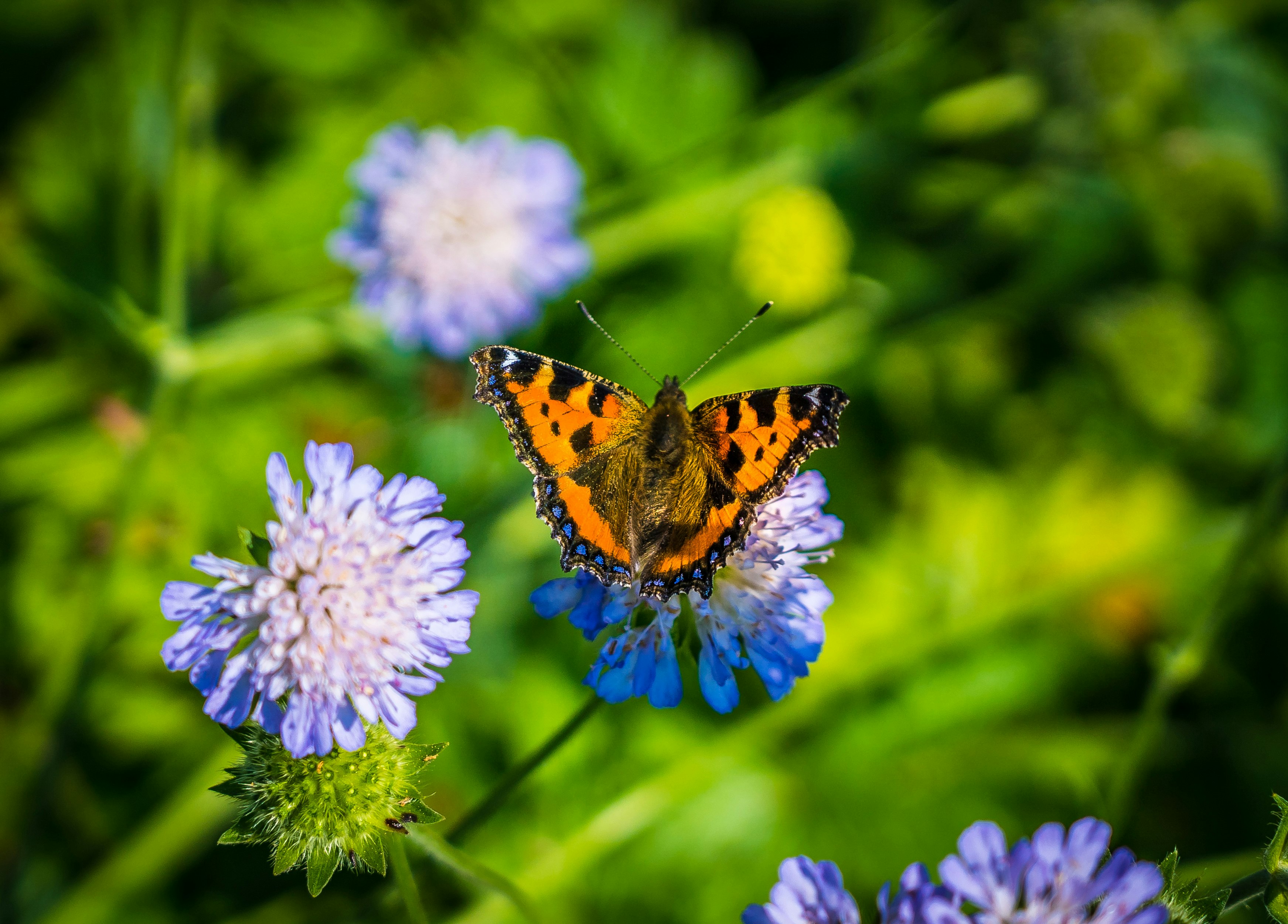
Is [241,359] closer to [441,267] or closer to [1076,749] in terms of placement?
[441,267]


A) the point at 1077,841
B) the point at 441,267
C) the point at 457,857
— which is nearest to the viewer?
the point at 1077,841

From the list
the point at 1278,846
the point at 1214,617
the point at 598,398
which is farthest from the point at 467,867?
the point at 1214,617

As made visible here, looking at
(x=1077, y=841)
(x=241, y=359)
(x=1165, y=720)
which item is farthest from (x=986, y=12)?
(x=1077, y=841)

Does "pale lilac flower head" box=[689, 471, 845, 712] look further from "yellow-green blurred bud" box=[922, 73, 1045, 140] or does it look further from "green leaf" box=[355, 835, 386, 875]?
"yellow-green blurred bud" box=[922, 73, 1045, 140]

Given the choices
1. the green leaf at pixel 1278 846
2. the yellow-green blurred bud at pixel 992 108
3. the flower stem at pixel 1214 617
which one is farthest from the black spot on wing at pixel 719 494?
the yellow-green blurred bud at pixel 992 108

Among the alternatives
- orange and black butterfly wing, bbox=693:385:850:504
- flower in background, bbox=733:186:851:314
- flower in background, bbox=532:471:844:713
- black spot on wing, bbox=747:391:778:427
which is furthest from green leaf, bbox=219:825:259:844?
flower in background, bbox=733:186:851:314

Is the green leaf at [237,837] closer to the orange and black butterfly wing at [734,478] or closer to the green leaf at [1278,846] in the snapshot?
the orange and black butterfly wing at [734,478]

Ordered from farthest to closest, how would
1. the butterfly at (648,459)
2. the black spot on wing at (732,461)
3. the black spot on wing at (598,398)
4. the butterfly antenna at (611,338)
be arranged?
1. the butterfly antenna at (611,338)
2. the black spot on wing at (598,398)
3. the black spot on wing at (732,461)
4. the butterfly at (648,459)
